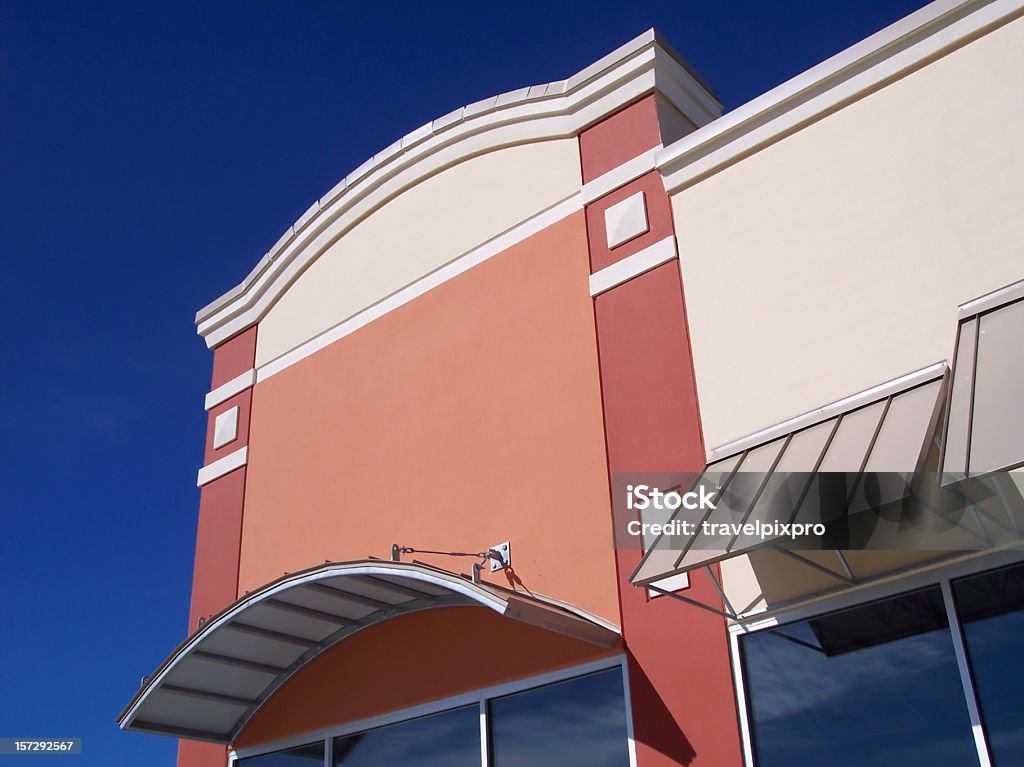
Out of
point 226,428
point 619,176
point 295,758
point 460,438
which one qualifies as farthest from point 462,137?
point 295,758

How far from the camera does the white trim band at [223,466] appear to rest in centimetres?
1424

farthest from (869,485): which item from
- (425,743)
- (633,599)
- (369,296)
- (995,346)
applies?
(369,296)

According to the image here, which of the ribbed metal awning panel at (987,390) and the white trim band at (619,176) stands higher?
the white trim band at (619,176)

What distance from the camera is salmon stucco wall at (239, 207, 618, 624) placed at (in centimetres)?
1045

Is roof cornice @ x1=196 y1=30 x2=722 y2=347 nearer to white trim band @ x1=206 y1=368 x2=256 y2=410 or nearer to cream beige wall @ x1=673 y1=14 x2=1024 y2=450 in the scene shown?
white trim band @ x1=206 y1=368 x2=256 y2=410

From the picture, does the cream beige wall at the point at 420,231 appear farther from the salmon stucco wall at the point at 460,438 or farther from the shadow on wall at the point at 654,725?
the shadow on wall at the point at 654,725

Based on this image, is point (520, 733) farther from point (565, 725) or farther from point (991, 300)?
point (991, 300)

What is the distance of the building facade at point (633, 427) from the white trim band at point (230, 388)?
59 cm

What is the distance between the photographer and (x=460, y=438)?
1163cm

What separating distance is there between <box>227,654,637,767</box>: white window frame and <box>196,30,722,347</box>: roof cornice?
577cm

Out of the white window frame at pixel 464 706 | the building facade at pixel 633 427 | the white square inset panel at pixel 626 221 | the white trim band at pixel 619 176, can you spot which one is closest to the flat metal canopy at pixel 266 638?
the building facade at pixel 633 427

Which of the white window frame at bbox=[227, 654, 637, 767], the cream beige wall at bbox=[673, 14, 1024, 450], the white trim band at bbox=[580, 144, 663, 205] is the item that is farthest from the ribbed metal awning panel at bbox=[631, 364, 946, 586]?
the white trim band at bbox=[580, 144, 663, 205]

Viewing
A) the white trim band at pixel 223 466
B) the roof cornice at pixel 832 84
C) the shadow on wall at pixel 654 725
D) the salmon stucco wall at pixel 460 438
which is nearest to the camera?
the shadow on wall at pixel 654 725

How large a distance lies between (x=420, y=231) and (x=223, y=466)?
13.5 feet
